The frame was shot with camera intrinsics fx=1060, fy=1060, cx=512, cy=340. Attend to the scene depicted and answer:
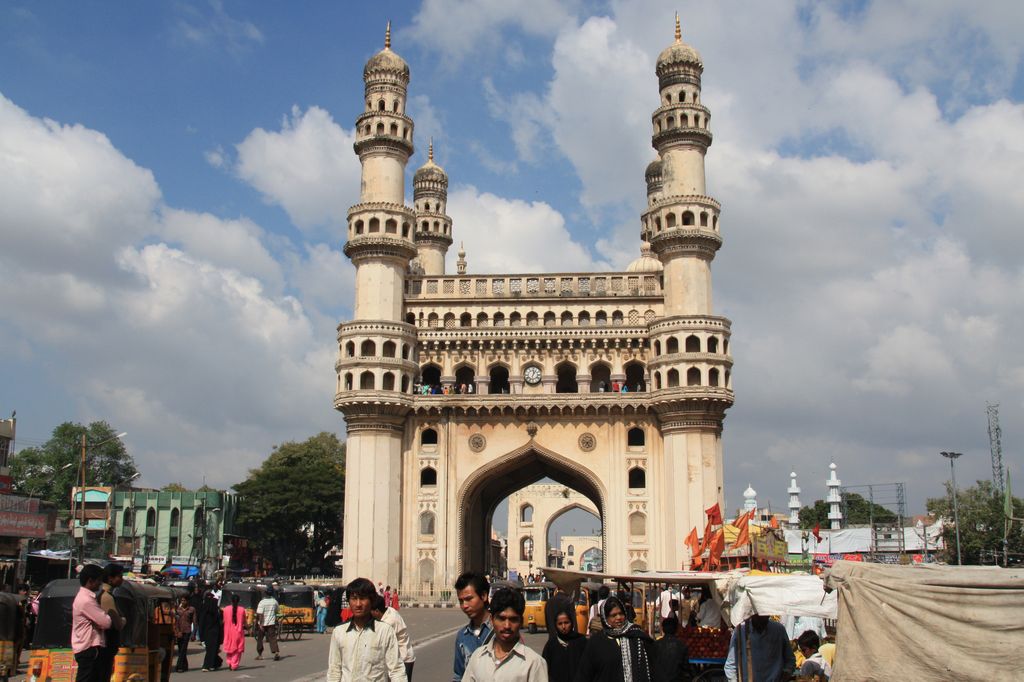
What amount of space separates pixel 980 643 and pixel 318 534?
219 ft

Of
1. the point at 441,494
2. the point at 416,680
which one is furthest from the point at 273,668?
the point at 441,494

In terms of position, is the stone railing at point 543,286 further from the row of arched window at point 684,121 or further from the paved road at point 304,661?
the paved road at point 304,661

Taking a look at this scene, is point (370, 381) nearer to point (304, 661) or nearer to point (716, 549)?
point (716, 549)

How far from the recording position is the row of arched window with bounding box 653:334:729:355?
45.3 metres

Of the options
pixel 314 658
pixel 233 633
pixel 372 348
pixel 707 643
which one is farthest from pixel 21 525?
pixel 707 643

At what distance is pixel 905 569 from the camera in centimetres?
1016

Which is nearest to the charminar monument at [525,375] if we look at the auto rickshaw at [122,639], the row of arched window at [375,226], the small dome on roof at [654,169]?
the row of arched window at [375,226]

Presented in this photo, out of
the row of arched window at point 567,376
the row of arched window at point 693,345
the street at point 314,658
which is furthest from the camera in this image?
the row of arched window at point 567,376

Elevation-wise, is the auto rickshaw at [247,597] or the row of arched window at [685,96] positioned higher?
the row of arched window at [685,96]

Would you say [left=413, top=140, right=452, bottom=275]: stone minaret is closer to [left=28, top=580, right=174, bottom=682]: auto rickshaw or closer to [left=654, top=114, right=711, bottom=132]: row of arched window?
[left=654, top=114, right=711, bottom=132]: row of arched window

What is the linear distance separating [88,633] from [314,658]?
13.6 meters

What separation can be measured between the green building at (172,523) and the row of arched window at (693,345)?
36572mm

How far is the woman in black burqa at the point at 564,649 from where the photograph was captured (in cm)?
843

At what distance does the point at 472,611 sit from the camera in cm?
813
